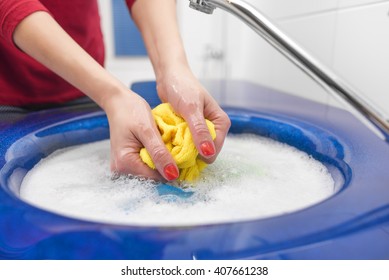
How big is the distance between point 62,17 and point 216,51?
97 centimetres

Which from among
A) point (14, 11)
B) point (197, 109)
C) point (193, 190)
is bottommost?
point (193, 190)

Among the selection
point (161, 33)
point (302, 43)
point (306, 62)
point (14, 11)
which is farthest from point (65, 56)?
point (302, 43)

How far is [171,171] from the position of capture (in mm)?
497

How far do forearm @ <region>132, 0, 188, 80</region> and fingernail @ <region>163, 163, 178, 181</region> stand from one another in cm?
22

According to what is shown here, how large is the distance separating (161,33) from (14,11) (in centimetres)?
27

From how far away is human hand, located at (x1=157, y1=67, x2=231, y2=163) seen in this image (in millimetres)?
512

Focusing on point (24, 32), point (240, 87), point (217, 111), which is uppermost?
point (24, 32)

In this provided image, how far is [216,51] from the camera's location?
1.71 metres

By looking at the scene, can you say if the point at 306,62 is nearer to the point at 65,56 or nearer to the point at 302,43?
the point at 65,56

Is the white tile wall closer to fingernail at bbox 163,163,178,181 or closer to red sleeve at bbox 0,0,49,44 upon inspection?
fingernail at bbox 163,163,178,181

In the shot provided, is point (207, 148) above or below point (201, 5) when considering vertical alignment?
below
